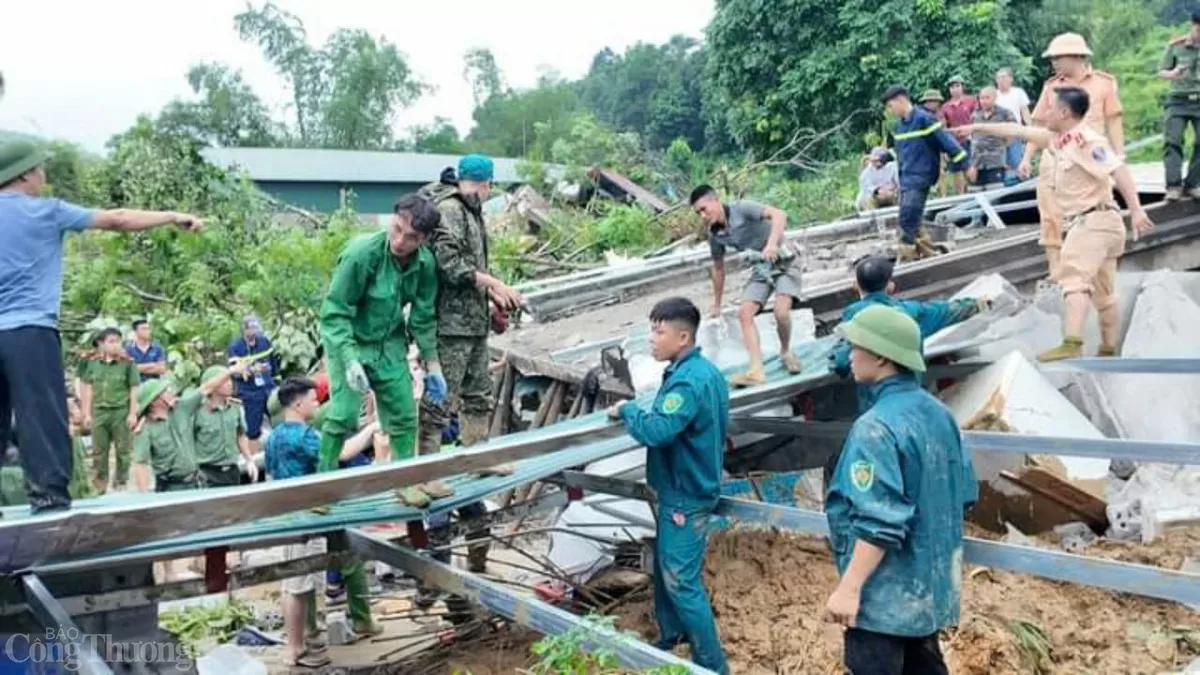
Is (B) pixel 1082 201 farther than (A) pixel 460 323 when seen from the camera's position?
Yes

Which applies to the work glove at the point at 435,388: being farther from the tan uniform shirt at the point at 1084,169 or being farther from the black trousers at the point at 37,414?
the tan uniform shirt at the point at 1084,169

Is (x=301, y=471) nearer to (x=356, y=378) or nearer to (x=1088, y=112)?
(x=356, y=378)

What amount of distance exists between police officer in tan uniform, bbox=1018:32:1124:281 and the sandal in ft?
15.1

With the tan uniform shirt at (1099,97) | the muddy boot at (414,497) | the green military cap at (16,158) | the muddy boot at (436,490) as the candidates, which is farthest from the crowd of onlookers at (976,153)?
the green military cap at (16,158)

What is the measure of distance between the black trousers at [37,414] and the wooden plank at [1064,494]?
4.59 metres

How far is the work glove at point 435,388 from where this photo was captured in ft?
16.1

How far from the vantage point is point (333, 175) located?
33656mm

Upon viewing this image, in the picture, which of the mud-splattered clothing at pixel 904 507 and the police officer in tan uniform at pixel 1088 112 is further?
the police officer in tan uniform at pixel 1088 112

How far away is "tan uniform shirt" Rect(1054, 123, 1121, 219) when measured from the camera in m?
5.67

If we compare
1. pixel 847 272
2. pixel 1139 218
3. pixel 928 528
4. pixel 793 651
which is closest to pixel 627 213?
pixel 847 272

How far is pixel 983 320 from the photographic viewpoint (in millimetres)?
6484

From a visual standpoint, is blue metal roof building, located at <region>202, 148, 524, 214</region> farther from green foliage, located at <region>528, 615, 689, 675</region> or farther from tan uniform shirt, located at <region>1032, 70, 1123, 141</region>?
green foliage, located at <region>528, 615, 689, 675</region>

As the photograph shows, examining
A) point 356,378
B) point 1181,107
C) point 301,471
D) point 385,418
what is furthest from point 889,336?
point 1181,107

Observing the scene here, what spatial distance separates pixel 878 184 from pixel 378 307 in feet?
26.9
